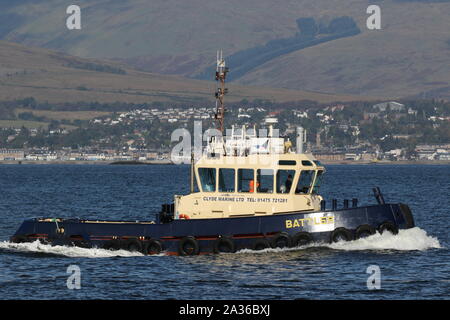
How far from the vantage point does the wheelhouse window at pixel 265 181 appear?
38344 millimetres

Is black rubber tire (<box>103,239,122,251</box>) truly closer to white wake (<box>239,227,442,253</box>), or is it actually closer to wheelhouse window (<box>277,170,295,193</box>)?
white wake (<box>239,227,442,253</box>)

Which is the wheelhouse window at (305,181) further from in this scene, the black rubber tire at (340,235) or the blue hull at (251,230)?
the black rubber tire at (340,235)

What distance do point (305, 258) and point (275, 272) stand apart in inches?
102

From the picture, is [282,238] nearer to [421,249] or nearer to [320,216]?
[320,216]

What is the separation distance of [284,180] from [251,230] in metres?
2.29

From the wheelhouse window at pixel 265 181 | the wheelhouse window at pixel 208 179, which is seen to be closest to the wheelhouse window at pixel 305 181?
the wheelhouse window at pixel 265 181

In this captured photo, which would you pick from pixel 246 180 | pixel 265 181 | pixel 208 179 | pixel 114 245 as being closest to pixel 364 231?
pixel 265 181

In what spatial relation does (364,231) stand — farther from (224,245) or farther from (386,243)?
(224,245)

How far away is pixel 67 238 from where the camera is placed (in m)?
39.5

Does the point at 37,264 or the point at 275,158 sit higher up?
the point at 275,158

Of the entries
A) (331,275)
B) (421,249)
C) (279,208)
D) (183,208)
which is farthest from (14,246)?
(421,249)

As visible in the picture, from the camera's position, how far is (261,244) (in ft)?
123
